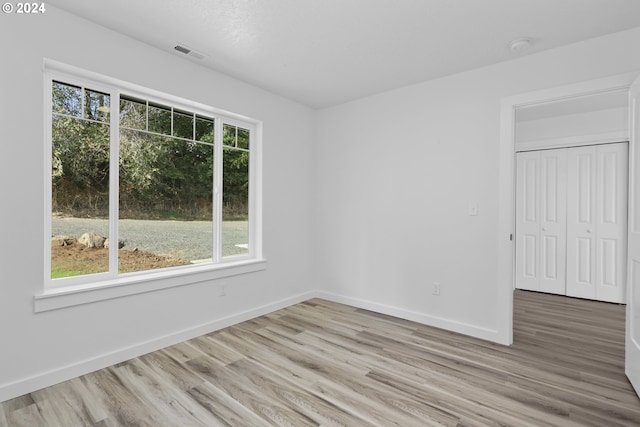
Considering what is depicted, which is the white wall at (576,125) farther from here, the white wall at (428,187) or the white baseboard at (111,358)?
the white baseboard at (111,358)

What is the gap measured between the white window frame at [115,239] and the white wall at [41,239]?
0.23 feet

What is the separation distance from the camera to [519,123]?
4867mm

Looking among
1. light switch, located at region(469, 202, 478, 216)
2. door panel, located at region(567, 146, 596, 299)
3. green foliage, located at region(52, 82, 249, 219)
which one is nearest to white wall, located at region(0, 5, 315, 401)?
green foliage, located at region(52, 82, 249, 219)

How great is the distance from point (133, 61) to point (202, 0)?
0.90m

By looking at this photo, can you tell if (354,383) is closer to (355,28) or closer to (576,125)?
(355,28)

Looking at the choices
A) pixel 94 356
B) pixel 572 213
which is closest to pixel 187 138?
pixel 94 356

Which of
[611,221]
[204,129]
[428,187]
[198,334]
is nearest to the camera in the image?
[198,334]

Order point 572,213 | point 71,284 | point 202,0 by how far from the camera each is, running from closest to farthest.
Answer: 1. point 202,0
2. point 71,284
3. point 572,213

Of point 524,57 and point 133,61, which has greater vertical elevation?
point 524,57

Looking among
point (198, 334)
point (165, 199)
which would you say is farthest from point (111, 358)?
point (165, 199)

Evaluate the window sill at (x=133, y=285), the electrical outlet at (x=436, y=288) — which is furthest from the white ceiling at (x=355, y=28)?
the electrical outlet at (x=436, y=288)

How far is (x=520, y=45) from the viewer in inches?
101

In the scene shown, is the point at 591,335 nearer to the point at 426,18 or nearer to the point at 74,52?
the point at 426,18

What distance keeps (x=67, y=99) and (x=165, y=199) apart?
3.43 ft
